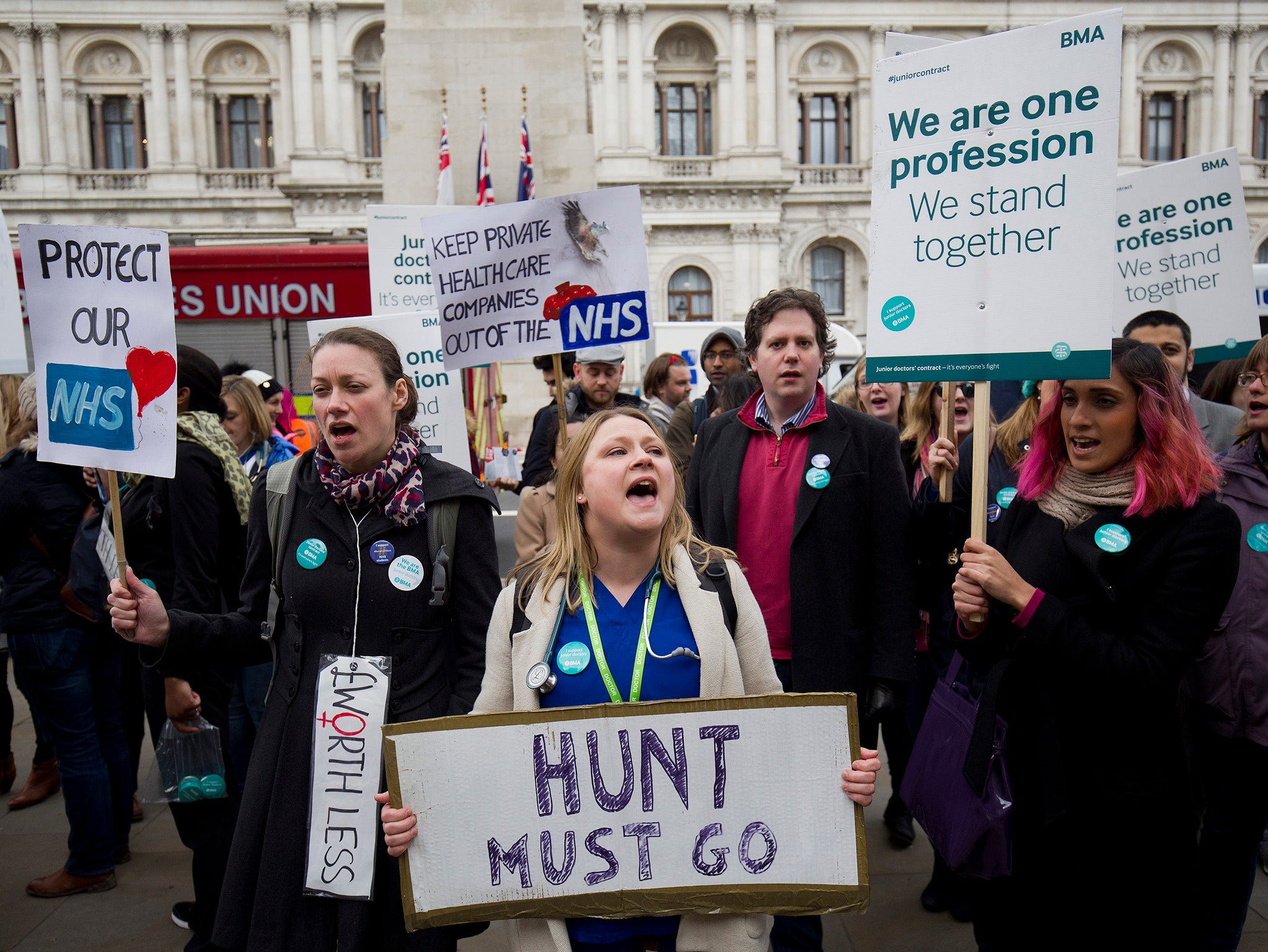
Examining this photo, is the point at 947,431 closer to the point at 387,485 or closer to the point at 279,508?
the point at 387,485

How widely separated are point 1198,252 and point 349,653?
454 cm

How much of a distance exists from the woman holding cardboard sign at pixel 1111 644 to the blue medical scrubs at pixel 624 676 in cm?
73

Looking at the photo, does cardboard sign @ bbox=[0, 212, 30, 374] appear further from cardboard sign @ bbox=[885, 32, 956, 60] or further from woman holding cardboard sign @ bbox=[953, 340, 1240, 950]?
woman holding cardboard sign @ bbox=[953, 340, 1240, 950]

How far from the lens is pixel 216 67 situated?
124 ft

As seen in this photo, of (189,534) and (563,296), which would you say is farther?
(563,296)

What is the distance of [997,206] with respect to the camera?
2.47 m

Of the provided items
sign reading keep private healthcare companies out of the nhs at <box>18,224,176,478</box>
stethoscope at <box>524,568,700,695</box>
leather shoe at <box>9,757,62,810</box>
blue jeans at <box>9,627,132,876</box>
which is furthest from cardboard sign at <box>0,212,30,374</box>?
stethoscope at <box>524,568,700,695</box>

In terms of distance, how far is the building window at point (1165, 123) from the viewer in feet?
130

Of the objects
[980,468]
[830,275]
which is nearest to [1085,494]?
[980,468]

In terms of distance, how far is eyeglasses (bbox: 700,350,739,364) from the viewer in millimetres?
5730

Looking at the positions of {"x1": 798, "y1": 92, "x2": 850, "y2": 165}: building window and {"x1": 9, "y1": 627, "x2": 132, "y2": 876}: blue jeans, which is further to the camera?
{"x1": 798, "y1": 92, "x2": 850, "y2": 165}: building window

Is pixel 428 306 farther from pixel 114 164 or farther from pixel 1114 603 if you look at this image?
pixel 114 164

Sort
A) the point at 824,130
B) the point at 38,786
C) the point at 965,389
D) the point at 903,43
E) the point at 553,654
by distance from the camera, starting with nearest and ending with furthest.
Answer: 1. the point at 553,654
2. the point at 903,43
3. the point at 38,786
4. the point at 965,389
5. the point at 824,130

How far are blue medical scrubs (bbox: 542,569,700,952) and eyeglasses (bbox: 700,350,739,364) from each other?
3.73 m
